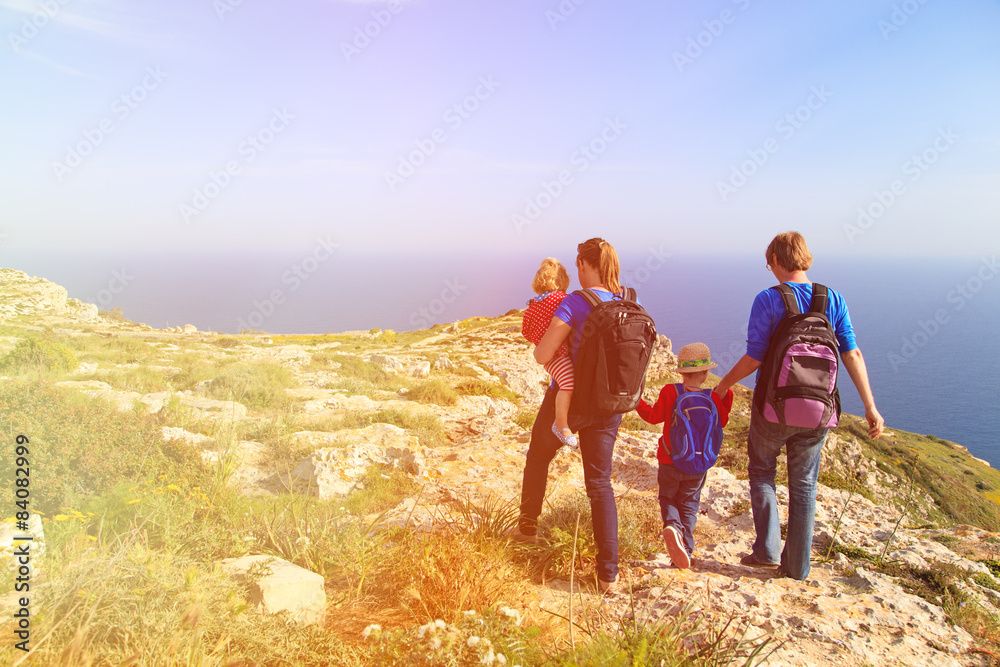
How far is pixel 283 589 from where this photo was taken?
8.63 feet

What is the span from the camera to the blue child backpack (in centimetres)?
342

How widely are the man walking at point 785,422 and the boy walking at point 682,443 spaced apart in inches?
8.7

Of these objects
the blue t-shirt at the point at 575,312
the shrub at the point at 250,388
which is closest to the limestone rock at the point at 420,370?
the shrub at the point at 250,388

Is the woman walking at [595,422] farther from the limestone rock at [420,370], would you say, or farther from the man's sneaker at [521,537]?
the limestone rock at [420,370]

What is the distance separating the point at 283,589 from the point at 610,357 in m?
2.29

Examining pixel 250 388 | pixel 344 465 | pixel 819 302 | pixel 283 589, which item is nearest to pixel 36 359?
pixel 250 388

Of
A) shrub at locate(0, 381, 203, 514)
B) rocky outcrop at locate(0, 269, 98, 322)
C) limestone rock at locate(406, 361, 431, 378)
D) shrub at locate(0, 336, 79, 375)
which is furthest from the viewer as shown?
rocky outcrop at locate(0, 269, 98, 322)

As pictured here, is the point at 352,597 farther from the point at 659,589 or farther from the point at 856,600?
the point at 856,600

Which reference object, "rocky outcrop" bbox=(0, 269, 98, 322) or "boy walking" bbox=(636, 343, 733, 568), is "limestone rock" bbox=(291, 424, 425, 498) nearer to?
"boy walking" bbox=(636, 343, 733, 568)

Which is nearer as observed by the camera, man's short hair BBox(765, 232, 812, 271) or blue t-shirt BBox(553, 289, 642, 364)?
blue t-shirt BBox(553, 289, 642, 364)

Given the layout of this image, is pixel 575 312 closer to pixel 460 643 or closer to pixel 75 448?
pixel 460 643

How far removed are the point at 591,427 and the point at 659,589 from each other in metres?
1.20

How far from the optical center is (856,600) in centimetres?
317

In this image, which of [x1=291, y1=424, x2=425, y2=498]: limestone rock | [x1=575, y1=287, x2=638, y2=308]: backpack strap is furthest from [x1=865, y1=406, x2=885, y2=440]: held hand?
[x1=291, y1=424, x2=425, y2=498]: limestone rock
